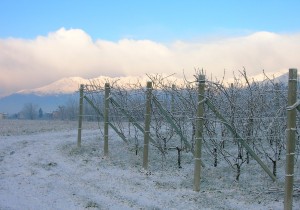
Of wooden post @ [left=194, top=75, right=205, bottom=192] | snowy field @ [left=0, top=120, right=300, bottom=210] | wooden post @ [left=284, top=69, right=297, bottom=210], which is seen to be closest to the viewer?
wooden post @ [left=284, top=69, right=297, bottom=210]

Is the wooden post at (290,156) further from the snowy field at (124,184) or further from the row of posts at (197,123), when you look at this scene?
the row of posts at (197,123)

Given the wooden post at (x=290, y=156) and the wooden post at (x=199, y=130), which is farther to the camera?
the wooden post at (x=199, y=130)

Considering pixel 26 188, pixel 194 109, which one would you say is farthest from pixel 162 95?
pixel 26 188

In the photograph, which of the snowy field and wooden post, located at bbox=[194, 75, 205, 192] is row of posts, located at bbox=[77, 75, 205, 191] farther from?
the snowy field

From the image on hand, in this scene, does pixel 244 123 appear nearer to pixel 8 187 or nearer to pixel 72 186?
pixel 72 186

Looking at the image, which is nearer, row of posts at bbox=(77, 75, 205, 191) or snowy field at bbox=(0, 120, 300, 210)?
snowy field at bbox=(0, 120, 300, 210)

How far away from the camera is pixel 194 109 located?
371 inches

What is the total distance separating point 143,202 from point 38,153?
6.03 meters

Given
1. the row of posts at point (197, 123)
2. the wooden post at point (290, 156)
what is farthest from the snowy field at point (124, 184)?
the wooden post at point (290, 156)

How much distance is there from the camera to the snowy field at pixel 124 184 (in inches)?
251

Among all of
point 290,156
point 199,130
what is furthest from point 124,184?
point 290,156

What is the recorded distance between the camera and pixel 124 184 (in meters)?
7.73

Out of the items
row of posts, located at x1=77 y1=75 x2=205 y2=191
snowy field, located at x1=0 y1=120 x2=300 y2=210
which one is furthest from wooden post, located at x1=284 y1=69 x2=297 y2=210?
row of posts, located at x1=77 y1=75 x2=205 y2=191

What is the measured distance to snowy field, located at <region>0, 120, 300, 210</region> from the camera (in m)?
6.36
